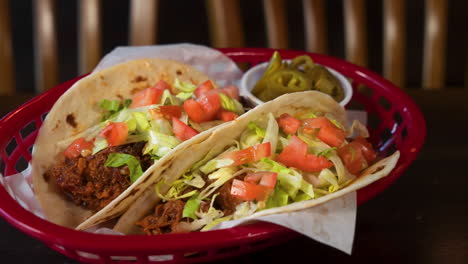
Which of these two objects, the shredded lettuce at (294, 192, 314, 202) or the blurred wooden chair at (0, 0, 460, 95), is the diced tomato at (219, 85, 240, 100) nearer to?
→ the shredded lettuce at (294, 192, 314, 202)

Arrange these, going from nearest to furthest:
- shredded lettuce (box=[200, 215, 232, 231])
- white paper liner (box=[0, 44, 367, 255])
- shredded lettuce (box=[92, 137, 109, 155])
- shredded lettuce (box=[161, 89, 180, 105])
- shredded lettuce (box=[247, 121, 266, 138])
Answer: white paper liner (box=[0, 44, 367, 255]), shredded lettuce (box=[200, 215, 232, 231]), shredded lettuce (box=[247, 121, 266, 138]), shredded lettuce (box=[92, 137, 109, 155]), shredded lettuce (box=[161, 89, 180, 105])

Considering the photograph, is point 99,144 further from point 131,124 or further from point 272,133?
point 272,133

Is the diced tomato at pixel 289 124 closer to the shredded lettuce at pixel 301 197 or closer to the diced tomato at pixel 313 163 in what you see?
the diced tomato at pixel 313 163

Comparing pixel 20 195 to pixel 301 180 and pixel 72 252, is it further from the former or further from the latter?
pixel 301 180

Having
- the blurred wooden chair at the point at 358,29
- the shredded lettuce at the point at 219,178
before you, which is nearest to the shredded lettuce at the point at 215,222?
the shredded lettuce at the point at 219,178

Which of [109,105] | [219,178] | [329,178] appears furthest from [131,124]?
[329,178]

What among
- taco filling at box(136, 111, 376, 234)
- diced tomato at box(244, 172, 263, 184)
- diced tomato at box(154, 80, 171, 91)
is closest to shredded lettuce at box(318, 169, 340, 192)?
taco filling at box(136, 111, 376, 234)

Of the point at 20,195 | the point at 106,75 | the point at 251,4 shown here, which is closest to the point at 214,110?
the point at 106,75
